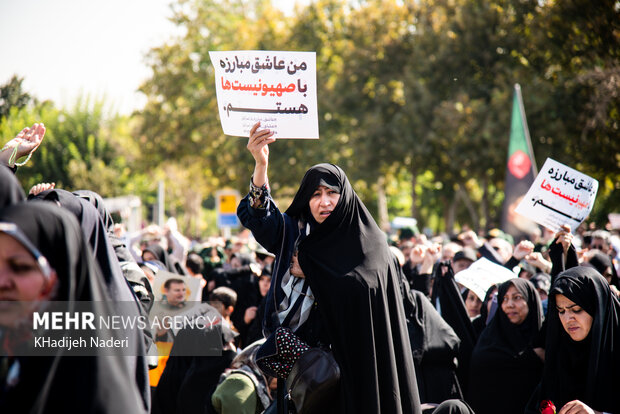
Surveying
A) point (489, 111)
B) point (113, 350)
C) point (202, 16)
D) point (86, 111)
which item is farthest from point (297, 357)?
point (86, 111)

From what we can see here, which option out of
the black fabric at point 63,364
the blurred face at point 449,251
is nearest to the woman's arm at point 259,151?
the black fabric at point 63,364

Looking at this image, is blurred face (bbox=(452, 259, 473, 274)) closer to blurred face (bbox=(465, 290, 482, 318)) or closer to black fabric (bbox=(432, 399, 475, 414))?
blurred face (bbox=(465, 290, 482, 318))

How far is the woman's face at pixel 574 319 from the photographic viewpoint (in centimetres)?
414

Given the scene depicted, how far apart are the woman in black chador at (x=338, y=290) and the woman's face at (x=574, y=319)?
109 cm

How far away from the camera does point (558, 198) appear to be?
5957mm

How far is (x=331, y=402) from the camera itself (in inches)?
136

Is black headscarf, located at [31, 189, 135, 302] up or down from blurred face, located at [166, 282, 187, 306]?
up

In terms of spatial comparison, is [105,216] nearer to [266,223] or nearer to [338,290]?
[266,223]

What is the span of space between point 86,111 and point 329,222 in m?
37.4

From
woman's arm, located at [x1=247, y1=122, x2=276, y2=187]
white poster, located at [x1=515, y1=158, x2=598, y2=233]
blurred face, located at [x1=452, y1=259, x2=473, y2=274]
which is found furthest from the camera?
blurred face, located at [x1=452, y1=259, x2=473, y2=274]

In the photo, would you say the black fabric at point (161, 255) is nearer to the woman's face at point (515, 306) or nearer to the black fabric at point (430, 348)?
the black fabric at point (430, 348)

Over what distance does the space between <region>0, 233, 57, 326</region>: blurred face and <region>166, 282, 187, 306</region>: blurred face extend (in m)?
4.65

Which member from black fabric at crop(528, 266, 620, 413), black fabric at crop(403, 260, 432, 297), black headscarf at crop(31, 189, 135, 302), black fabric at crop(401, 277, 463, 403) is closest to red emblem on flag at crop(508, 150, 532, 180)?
black fabric at crop(403, 260, 432, 297)

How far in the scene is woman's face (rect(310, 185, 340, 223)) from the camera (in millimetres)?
3643
